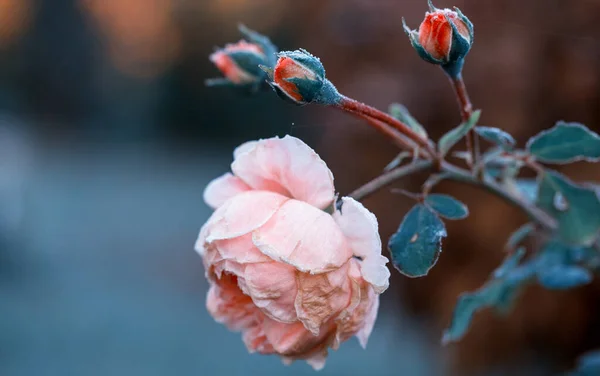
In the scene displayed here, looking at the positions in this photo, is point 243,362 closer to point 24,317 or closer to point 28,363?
point 28,363

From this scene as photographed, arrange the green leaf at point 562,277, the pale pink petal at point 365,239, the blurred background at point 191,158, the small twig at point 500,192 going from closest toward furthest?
the pale pink petal at point 365,239
the small twig at point 500,192
the green leaf at point 562,277
the blurred background at point 191,158

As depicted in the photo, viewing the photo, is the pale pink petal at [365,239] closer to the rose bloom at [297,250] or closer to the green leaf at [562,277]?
the rose bloom at [297,250]

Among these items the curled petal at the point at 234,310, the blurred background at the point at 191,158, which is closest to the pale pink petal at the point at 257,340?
the curled petal at the point at 234,310

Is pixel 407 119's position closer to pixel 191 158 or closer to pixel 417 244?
pixel 417 244

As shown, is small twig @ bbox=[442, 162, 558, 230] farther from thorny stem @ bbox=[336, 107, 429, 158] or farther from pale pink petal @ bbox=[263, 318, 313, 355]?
pale pink petal @ bbox=[263, 318, 313, 355]

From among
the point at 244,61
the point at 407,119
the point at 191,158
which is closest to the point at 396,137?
the point at 407,119

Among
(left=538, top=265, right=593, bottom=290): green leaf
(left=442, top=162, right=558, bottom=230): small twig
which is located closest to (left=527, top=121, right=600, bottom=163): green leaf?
(left=442, top=162, right=558, bottom=230): small twig
